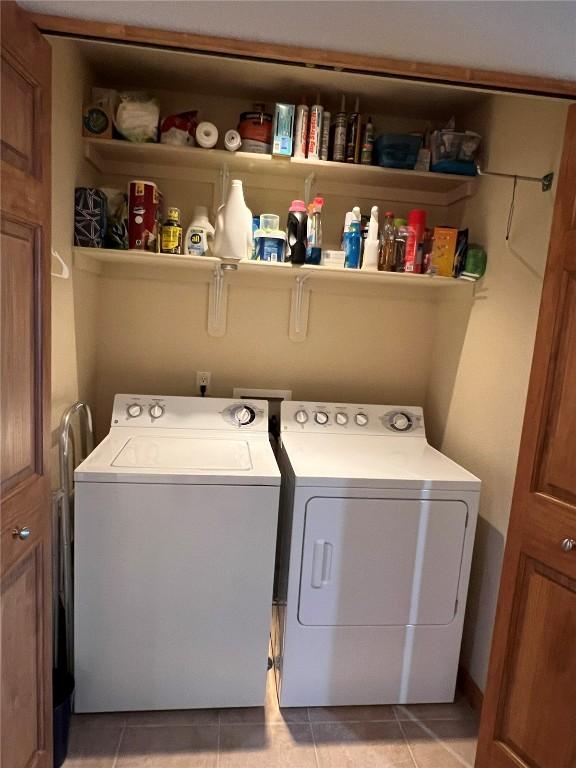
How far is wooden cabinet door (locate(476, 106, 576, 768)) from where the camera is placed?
1.39 m

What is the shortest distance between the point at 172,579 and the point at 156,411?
30.1 inches

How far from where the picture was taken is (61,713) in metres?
1.68

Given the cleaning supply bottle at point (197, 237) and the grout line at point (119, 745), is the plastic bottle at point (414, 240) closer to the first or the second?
the cleaning supply bottle at point (197, 237)

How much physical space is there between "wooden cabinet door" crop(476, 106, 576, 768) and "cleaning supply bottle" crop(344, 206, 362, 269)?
87 centimetres

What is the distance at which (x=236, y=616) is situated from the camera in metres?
1.86

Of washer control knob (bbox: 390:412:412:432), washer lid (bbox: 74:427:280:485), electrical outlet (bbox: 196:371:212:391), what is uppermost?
electrical outlet (bbox: 196:371:212:391)

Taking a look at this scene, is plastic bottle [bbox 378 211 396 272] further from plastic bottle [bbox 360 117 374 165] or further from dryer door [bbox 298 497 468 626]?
dryer door [bbox 298 497 468 626]

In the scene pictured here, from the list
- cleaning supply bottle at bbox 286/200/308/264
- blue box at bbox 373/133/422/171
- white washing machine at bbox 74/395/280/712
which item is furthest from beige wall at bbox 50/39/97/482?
blue box at bbox 373/133/422/171

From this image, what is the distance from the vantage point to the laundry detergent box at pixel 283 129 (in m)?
2.09

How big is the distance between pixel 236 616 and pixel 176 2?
69.4 inches

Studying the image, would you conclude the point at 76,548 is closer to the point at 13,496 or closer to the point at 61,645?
the point at 61,645

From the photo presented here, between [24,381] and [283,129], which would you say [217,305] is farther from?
[24,381]

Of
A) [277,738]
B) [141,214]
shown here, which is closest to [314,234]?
[141,214]

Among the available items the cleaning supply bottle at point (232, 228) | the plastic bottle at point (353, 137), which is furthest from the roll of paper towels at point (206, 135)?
the plastic bottle at point (353, 137)
